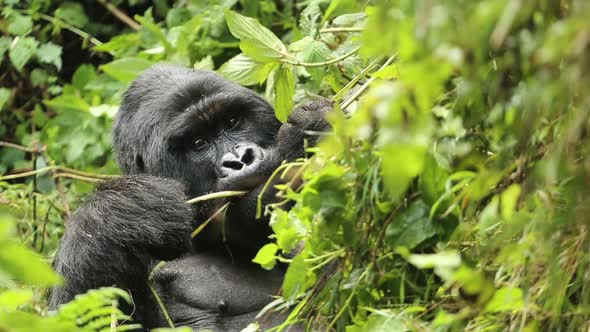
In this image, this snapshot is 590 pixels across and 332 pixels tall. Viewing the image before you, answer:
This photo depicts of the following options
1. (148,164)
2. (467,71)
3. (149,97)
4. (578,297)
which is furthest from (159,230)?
(467,71)

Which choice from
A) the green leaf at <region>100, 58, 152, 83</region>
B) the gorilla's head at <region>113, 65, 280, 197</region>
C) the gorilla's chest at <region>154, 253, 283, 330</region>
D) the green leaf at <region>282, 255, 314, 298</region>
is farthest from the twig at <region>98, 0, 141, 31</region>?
the green leaf at <region>282, 255, 314, 298</region>

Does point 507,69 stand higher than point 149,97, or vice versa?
point 507,69

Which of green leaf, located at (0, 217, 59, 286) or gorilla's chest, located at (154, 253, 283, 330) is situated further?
gorilla's chest, located at (154, 253, 283, 330)

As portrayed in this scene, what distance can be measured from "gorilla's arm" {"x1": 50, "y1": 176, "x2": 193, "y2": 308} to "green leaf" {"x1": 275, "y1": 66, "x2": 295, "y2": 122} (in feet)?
1.57

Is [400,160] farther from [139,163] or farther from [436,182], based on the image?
[139,163]

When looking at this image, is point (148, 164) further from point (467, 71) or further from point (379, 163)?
point (467, 71)

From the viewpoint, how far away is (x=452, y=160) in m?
2.17

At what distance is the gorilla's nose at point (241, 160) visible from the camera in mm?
3156

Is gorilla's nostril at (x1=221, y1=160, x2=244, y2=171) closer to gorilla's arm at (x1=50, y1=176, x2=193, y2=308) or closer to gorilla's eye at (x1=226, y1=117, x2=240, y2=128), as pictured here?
gorilla's arm at (x1=50, y1=176, x2=193, y2=308)

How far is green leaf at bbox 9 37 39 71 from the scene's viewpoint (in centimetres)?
542

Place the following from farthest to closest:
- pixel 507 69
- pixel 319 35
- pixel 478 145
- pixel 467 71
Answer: pixel 319 35
pixel 478 145
pixel 507 69
pixel 467 71

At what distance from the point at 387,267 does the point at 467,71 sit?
916mm

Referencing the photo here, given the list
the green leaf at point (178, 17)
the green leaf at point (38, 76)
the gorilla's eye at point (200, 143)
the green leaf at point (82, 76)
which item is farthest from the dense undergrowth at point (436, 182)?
the green leaf at point (38, 76)

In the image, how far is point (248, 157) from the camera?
126 inches
